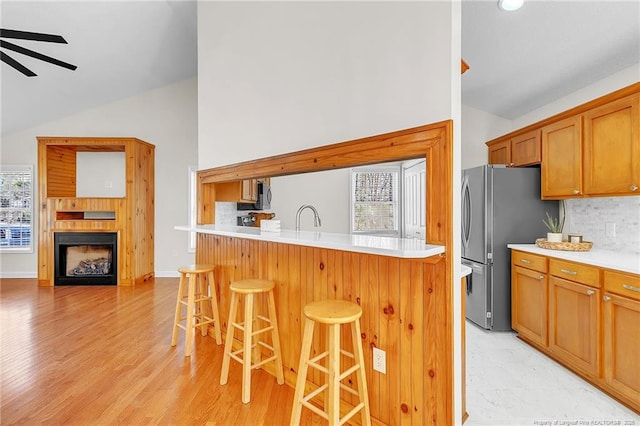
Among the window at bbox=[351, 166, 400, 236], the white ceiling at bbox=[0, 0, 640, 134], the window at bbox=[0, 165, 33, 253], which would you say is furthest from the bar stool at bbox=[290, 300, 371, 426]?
the window at bbox=[0, 165, 33, 253]

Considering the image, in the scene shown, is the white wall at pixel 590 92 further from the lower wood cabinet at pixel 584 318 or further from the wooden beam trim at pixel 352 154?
the wooden beam trim at pixel 352 154

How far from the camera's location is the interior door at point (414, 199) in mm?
3881

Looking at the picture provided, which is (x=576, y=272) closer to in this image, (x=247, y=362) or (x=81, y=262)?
(x=247, y=362)

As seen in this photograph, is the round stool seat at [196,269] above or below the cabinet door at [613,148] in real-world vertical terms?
below

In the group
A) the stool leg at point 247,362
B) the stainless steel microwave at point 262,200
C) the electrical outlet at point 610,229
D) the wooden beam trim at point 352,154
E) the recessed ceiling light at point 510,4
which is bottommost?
the stool leg at point 247,362

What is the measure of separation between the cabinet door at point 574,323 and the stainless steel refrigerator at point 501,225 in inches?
22.3

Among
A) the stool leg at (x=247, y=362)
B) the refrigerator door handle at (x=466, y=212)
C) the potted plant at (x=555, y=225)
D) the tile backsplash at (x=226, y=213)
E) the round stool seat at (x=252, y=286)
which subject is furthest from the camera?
the refrigerator door handle at (x=466, y=212)

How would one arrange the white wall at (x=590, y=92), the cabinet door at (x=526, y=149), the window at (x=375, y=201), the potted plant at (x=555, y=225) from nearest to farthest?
1. the white wall at (x=590, y=92)
2. the potted plant at (x=555, y=225)
3. the cabinet door at (x=526, y=149)
4. the window at (x=375, y=201)

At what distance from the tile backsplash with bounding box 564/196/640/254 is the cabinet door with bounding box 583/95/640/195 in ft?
1.05

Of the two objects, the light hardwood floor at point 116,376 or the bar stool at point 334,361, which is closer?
the bar stool at point 334,361

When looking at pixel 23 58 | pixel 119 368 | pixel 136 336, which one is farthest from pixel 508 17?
pixel 23 58

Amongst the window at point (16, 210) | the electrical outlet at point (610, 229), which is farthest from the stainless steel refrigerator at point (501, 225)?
the window at point (16, 210)

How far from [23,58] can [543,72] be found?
617 cm

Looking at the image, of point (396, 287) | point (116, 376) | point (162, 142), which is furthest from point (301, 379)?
point (162, 142)
